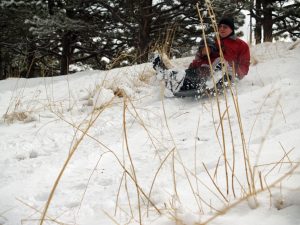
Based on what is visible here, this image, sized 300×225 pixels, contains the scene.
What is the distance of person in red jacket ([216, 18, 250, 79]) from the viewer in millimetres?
3027

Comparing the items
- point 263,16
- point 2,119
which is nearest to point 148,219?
point 2,119

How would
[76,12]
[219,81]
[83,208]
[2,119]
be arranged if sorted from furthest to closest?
1. [76,12]
2. [219,81]
3. [2,119]
4. [83,208]

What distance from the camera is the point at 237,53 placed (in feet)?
10.5

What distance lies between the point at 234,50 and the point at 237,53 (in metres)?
0.05

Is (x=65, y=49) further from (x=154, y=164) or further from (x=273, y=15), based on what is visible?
(x=154, y=164)

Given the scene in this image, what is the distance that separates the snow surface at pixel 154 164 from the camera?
2.76ft

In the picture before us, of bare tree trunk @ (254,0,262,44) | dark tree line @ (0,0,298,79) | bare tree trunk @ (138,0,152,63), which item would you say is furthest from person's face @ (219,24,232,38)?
bare tree trunk @ (254,0,262,44)

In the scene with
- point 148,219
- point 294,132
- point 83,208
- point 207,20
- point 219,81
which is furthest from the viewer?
point 207,20

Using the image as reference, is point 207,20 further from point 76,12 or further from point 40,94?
point 40,94

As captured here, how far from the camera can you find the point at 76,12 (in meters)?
8.17

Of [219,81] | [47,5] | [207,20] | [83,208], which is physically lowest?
[83,208]

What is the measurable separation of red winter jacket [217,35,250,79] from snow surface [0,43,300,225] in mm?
205

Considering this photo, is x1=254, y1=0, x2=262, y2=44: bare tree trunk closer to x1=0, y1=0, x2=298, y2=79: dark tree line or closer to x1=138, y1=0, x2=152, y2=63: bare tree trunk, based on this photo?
x1=0, y1=0, x2=298, y2=79: dark tree line

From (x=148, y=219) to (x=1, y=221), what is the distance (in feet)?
1.35
